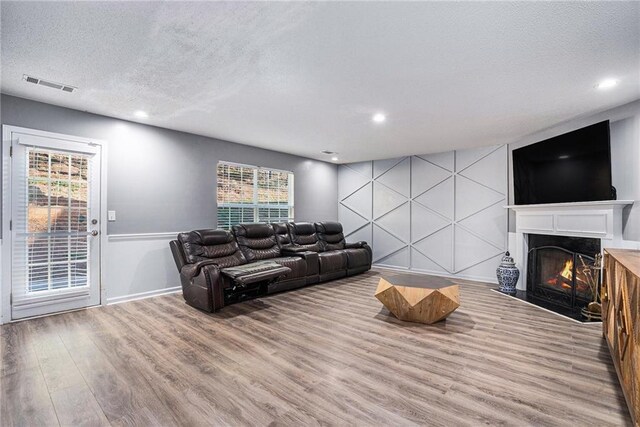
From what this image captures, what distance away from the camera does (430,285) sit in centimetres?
333

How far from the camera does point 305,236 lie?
5.85 meters

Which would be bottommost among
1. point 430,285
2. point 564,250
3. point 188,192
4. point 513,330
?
point 513,330

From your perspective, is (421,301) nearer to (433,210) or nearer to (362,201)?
(433,210)

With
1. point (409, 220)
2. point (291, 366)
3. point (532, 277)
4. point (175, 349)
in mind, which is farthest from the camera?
point (409, 220)

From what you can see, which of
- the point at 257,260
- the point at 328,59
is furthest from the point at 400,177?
the point at 328,59

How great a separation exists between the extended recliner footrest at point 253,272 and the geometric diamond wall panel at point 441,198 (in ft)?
11.2

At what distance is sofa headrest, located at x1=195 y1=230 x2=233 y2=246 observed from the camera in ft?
14.0

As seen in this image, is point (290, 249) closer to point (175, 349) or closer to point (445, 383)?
point (175, 349)

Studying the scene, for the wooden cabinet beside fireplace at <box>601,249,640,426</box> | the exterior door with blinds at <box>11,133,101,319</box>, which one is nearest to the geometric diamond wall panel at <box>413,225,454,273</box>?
the wooden cabinet beside fireplace at <box>601,249,640,426</box>

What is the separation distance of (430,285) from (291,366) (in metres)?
1.80

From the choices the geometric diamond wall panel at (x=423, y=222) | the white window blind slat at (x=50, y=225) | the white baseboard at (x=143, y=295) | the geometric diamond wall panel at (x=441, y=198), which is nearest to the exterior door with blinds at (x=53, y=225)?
the white window blind slat at (x=50, y=225)

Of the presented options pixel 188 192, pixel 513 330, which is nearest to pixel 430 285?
pixel 513 330

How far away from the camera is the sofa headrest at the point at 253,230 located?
497 centimetres

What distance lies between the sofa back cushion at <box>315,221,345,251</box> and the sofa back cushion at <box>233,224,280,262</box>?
3.62 feet
